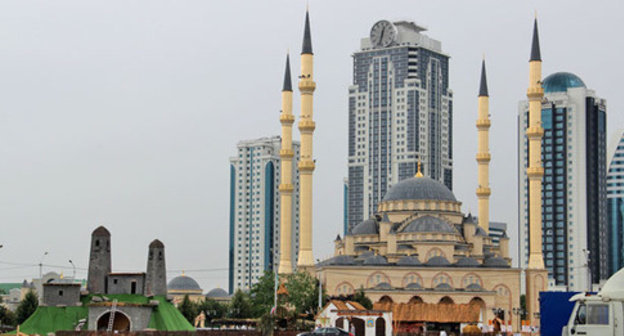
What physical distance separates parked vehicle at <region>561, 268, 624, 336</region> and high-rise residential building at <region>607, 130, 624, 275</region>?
407 ft

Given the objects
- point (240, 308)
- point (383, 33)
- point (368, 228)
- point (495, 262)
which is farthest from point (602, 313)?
point (383, 33)

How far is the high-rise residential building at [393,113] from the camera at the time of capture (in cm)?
14638

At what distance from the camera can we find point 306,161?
266ft

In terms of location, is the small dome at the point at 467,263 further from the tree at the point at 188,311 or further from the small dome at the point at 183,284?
the small dome at the point at 183,284

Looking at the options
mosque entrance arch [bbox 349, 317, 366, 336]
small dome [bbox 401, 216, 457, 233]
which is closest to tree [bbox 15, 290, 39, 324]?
mosque entrance arch [bbox 349, 317, 366, 336]

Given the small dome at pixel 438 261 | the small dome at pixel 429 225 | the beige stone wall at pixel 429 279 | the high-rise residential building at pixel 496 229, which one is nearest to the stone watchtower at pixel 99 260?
the beige stone wall at pixel 429 279

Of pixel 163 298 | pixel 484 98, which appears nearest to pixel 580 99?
pixel 484 98

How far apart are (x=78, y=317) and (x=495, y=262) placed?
133 ft

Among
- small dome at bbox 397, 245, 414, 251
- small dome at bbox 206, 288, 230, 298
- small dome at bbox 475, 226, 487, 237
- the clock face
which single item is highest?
the clock face

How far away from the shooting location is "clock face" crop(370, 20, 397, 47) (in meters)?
149

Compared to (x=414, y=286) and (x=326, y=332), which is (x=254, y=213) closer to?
(x=414, y=286)

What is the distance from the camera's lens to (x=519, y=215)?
143m

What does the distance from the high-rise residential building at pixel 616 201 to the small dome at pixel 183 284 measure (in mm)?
58469

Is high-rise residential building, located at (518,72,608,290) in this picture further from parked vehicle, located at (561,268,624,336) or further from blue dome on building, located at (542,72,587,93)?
parked vehicle, located at (561,268,624,336)
